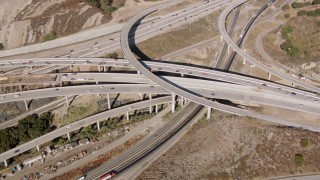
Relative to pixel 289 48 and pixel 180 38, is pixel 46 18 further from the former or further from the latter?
pixel 289 48

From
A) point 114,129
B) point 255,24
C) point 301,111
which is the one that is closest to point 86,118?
point 114,129

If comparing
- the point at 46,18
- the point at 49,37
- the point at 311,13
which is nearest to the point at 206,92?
the point at 49,37

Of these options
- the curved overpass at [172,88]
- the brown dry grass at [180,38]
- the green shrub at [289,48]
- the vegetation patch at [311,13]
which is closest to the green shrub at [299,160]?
the curved overpass at [172,88]

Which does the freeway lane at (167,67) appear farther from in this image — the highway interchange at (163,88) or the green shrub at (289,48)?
the green shrub at (289,48)

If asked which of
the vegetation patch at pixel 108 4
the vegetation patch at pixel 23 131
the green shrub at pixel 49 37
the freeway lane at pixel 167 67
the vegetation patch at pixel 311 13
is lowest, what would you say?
the vegetation patch at pixel 23 131

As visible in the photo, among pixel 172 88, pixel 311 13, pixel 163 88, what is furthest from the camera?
pixel 311 13

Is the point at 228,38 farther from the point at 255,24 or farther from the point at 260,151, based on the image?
the point at 260,151
